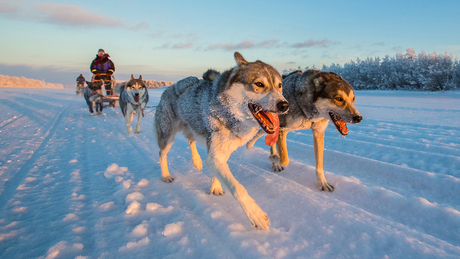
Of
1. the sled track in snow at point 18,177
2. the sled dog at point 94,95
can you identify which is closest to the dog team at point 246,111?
the sled track in snow at point 18,177

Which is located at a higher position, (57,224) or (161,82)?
(161,82)

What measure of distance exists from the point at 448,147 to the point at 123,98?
8.11 m

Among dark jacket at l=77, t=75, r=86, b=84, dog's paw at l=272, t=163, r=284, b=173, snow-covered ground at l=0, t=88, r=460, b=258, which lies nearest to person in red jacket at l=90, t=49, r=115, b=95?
snow-covered ground at l=0, t=88, r=460, b=258

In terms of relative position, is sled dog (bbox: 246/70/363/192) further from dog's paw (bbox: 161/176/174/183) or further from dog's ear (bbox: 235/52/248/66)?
dog's paw (bbox: 161/176/174/183)

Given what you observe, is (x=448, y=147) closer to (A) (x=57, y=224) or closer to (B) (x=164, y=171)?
(B) (x=164, y=171)

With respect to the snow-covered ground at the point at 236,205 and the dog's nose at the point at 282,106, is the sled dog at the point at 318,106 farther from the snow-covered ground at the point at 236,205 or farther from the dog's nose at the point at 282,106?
the dog's nose at the point at 282,106

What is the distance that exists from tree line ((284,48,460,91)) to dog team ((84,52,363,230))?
823 inches

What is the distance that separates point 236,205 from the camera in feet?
8.54

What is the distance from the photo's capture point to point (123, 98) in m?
7.94

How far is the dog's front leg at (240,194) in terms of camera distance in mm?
2037

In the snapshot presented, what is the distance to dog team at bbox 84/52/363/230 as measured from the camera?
2.26 metres

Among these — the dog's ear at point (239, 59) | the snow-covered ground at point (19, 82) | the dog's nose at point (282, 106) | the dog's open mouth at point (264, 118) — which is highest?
the snow-covered ground at point (19, 82)

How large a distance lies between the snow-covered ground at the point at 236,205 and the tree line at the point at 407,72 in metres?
18.7

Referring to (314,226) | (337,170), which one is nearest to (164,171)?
(314,226)
